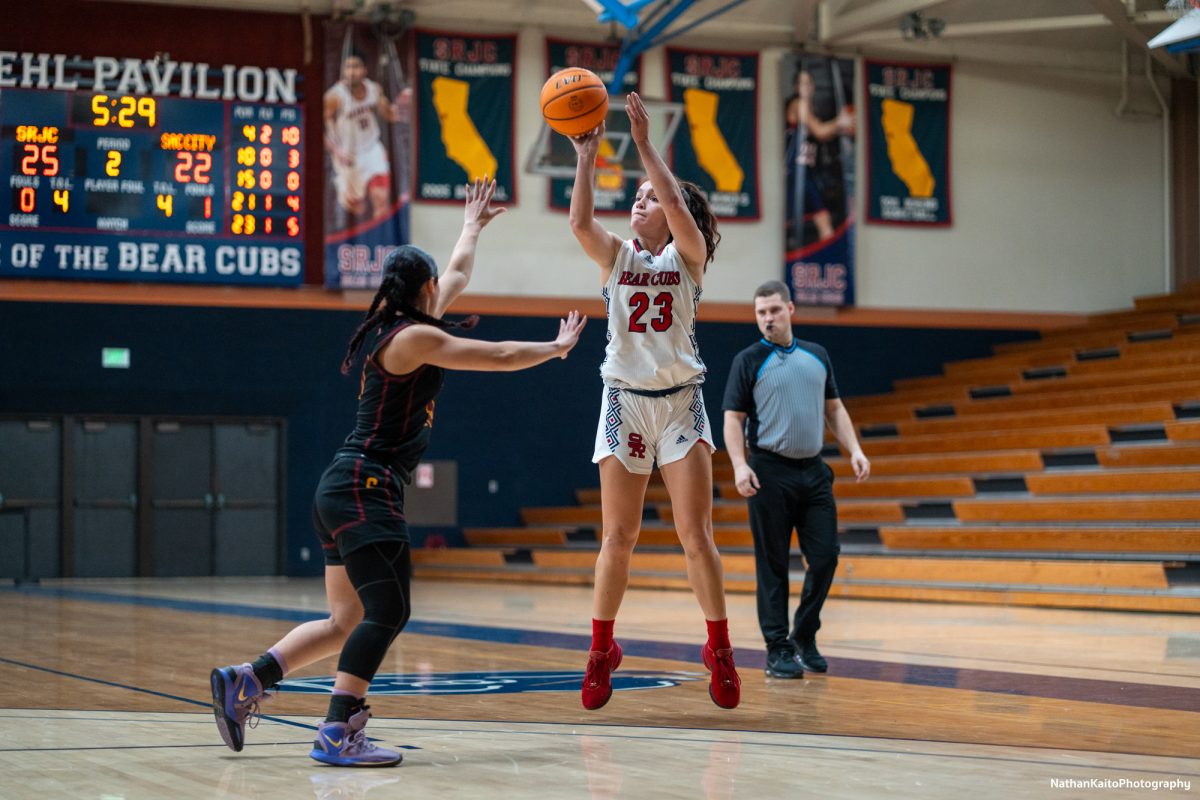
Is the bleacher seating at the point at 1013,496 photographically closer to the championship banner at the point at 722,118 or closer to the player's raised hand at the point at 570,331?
the championship banner at the point at 722,118

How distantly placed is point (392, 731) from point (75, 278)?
38.0 feet

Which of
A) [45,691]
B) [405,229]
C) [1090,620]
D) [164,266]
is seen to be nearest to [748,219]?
[405,229]

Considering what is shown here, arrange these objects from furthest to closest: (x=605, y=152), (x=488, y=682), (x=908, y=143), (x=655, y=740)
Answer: (x=908, y=143), (x=605, y=152), (x=488, y=682), (x=655, y=740)

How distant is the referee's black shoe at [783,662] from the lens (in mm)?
5957

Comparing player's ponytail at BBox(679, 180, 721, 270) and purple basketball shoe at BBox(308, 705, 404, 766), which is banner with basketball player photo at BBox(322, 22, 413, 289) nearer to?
player's ponytail at BBox(679, 180, 721, 270)

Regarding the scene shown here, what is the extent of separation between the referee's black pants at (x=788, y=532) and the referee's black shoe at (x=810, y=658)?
4 cm

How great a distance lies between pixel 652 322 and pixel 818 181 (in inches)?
492

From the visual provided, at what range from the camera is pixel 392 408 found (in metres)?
4.01

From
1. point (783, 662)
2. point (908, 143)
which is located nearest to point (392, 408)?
point (783, 662)

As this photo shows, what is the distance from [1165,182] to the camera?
61.3ft

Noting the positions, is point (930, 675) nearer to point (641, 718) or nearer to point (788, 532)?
point (788, 532)

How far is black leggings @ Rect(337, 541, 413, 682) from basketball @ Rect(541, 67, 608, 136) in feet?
5.51

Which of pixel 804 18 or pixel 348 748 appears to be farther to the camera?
pixel 804 18

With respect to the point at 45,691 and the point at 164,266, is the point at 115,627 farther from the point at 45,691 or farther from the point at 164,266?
the point at 164,266
